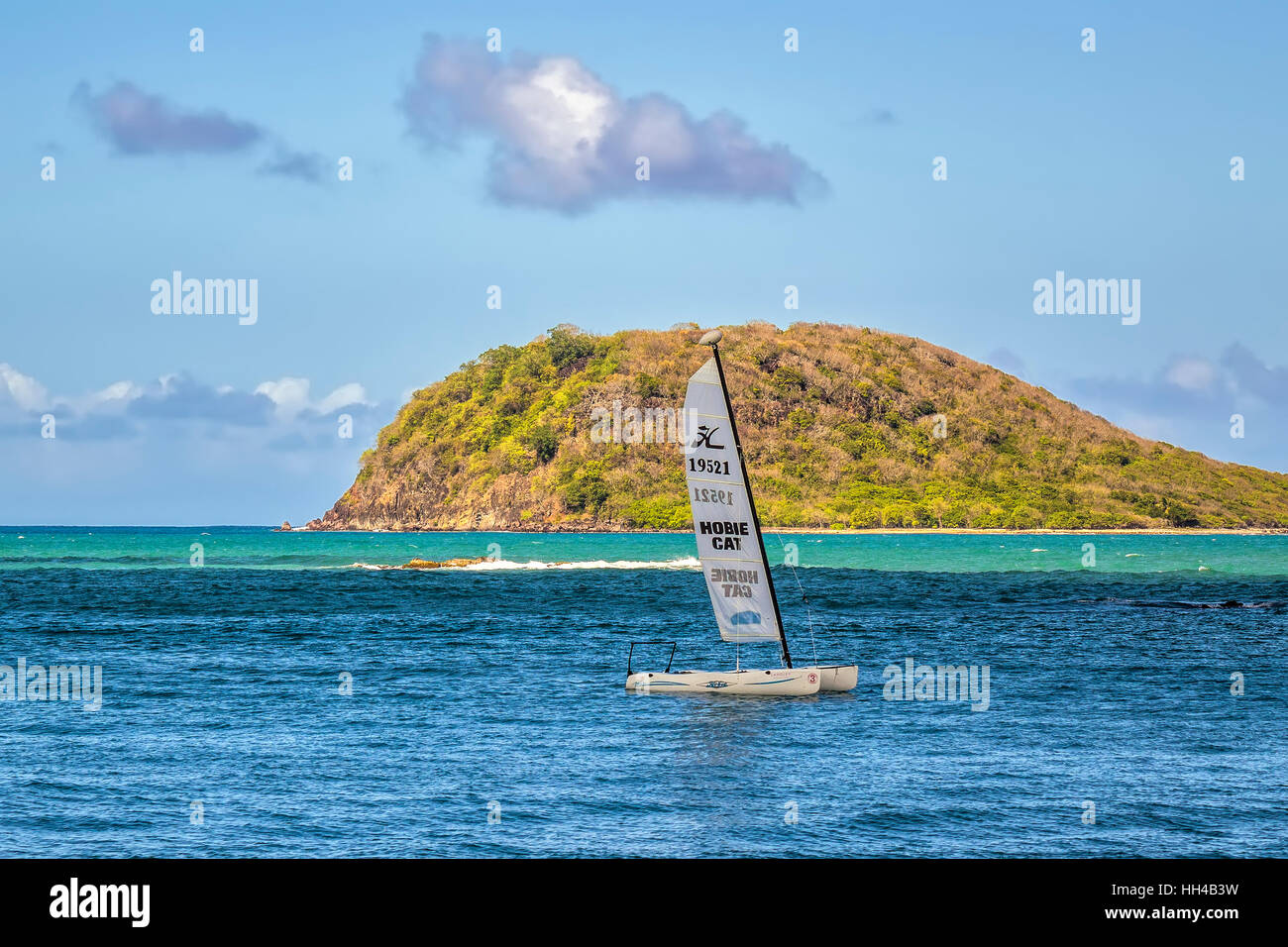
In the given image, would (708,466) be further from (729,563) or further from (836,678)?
(836,678)

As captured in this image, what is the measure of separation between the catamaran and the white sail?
29mm

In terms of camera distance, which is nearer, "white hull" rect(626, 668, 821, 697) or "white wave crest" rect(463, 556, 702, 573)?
"white hull" rect(626, 668, 821, 697)

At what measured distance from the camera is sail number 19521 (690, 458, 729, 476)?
3559cm

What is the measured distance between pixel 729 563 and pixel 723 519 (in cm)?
144

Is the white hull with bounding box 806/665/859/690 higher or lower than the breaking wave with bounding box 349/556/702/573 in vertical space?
higher

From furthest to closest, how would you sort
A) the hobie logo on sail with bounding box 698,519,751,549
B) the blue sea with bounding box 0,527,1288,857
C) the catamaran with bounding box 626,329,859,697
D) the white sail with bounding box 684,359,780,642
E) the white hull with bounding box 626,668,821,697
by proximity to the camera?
the white hull with bounding box 626,668,821,697 < the hobie logo on sail with bounding box 698,519,751,549 < the catamaran with bounding box 626,329,859,697 < the white sail with bounding box 684,359,780,642 < the blue sea with bounding box 0,527,1288,857

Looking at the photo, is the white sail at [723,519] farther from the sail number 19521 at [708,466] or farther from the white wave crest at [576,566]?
the white wave crest at [576,566]

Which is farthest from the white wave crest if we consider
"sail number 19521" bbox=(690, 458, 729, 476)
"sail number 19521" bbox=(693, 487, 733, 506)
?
"sail number 19521" bbox=(690, 458, 729, 476)

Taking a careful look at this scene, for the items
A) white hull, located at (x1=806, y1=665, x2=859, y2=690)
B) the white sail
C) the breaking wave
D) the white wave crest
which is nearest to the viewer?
the white sail

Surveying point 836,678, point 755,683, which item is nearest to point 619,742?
point 755,683

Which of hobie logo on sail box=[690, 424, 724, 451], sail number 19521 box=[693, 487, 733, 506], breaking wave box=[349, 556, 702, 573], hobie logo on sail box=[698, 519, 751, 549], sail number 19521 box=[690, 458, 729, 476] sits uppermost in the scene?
hobie logo on sail box=[690, 424, 724, 451]

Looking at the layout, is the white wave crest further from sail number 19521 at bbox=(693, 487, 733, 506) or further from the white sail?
sail number 19521 at bbox=(693, 487, 733, 506)

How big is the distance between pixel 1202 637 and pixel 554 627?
32.0m
